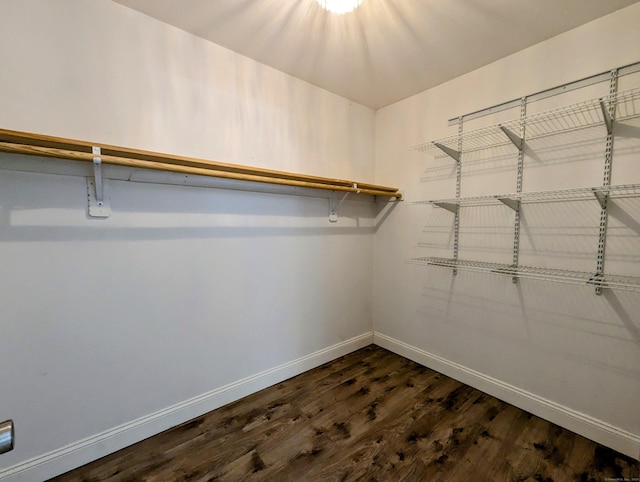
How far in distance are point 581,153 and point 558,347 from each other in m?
1.13

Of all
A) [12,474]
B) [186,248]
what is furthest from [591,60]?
[12,474]

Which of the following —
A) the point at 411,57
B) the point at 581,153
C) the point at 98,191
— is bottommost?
the point at 98,191

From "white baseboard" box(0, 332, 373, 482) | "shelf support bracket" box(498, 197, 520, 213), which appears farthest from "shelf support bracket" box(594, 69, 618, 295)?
"white baseboard" box(0, 332, 373, 482)

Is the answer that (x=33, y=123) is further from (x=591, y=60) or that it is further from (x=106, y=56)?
(x=591, y=60)

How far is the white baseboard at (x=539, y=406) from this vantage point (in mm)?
1504

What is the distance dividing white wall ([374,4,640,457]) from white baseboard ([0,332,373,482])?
1.15 meters

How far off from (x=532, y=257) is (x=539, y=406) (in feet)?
3.01

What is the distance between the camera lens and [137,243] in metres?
1.56

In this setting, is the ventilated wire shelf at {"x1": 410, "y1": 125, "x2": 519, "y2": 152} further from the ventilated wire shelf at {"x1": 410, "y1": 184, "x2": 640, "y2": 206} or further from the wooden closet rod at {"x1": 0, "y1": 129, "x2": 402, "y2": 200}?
the wooden closet rod at {"x1": 0, "y1": 129, "x2": 402, "y2": 200}

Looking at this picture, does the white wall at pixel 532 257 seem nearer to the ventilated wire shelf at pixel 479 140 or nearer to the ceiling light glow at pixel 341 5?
the ventilated wire shelf at pixel 479 140

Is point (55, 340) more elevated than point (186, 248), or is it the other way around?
point (186, 248)

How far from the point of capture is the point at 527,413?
1.82 meters

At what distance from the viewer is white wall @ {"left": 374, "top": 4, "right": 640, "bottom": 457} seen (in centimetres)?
151

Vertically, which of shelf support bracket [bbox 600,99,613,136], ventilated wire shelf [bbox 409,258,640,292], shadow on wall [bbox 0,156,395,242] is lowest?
ventilated wire shelf [bbox 409,258,640,292]
